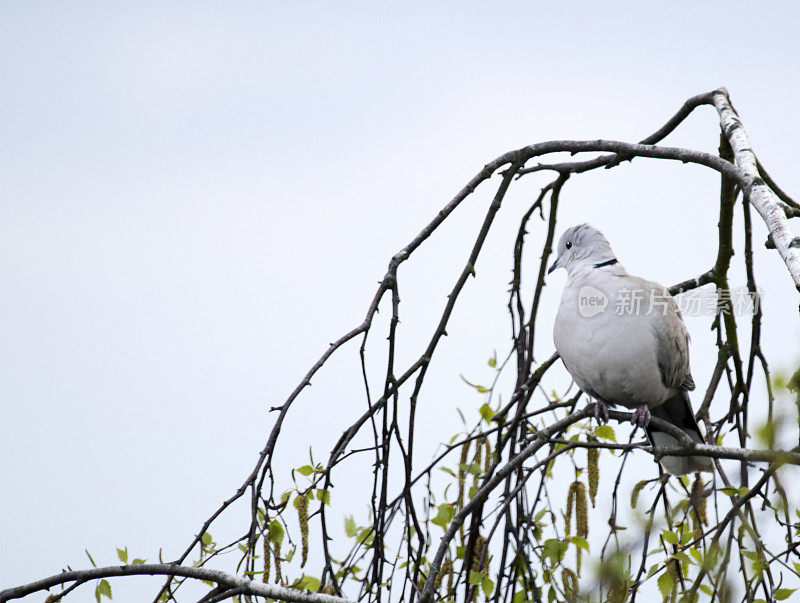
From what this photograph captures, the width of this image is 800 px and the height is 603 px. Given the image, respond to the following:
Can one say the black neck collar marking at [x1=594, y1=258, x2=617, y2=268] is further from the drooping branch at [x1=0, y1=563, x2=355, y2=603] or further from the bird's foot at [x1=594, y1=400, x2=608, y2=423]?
the drooping branch at [x1=0, y1=563, x2=355, y2=603]

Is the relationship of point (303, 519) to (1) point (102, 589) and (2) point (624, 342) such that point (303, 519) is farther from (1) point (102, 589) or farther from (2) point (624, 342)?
(2) point (624, 342)

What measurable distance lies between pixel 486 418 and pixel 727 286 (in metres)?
1.08

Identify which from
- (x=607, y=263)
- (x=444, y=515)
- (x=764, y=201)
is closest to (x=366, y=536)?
(x=444, y=515)

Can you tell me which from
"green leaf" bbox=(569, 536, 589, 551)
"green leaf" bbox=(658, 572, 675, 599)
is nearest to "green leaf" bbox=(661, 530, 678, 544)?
"green leaf" bbox=(658, 572, 675, 599)

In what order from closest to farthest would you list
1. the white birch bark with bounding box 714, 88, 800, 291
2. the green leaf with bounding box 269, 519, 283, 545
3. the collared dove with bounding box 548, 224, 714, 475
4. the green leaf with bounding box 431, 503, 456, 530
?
the white birch bark with bounding box 714, 88, 800, 291 < the green leaf with bounding box 269, 519, 283, 545 < the green leaf with bounding box 431, 503, 456, 530 < the collared dove with bounding box 548, 224, 714, 475

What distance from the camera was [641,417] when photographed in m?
2.71

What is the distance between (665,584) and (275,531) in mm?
1030

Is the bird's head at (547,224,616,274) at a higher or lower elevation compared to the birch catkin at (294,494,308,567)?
higher

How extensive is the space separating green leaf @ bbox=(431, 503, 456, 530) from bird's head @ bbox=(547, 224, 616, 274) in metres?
0.97

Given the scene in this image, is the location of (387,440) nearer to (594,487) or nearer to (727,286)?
(594,487)

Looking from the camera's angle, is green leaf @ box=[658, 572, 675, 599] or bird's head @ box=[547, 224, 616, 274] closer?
green leaf @ box=[658, 572, 675, 599]

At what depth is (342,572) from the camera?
2.59 metres

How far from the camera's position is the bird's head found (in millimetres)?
2986

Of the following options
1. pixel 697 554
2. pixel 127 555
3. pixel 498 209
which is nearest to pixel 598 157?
pixel 498 209
